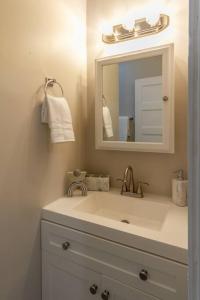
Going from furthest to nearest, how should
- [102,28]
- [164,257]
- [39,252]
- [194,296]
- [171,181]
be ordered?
[102,28]
[171,181]
[39,252]
[164,257]
[194,296]

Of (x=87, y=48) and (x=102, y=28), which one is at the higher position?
(x=102, y=28)

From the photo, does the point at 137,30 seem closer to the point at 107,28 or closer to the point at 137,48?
the point at 137,48

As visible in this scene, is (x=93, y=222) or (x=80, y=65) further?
(x=80, y=65)

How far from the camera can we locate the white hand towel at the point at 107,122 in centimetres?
157

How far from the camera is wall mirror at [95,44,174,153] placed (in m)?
1.33

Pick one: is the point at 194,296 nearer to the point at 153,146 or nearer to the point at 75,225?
the point at 75,225

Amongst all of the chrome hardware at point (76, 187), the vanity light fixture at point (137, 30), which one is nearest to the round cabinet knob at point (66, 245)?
the chrome hardware at point (76, 187)

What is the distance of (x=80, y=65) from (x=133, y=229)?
122 cm

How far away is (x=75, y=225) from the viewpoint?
3.78ft

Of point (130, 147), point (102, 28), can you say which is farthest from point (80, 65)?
point (130, 147)

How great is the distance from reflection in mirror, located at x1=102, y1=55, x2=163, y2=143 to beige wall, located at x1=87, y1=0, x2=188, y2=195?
0.11 metres

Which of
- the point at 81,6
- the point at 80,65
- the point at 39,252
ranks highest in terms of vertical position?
the point at 81,6

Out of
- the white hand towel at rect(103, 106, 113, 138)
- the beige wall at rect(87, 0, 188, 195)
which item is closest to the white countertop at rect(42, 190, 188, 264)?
the beige wall at rect(87, 0, 188, 195)

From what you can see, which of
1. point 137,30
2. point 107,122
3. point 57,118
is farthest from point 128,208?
point 137,30
